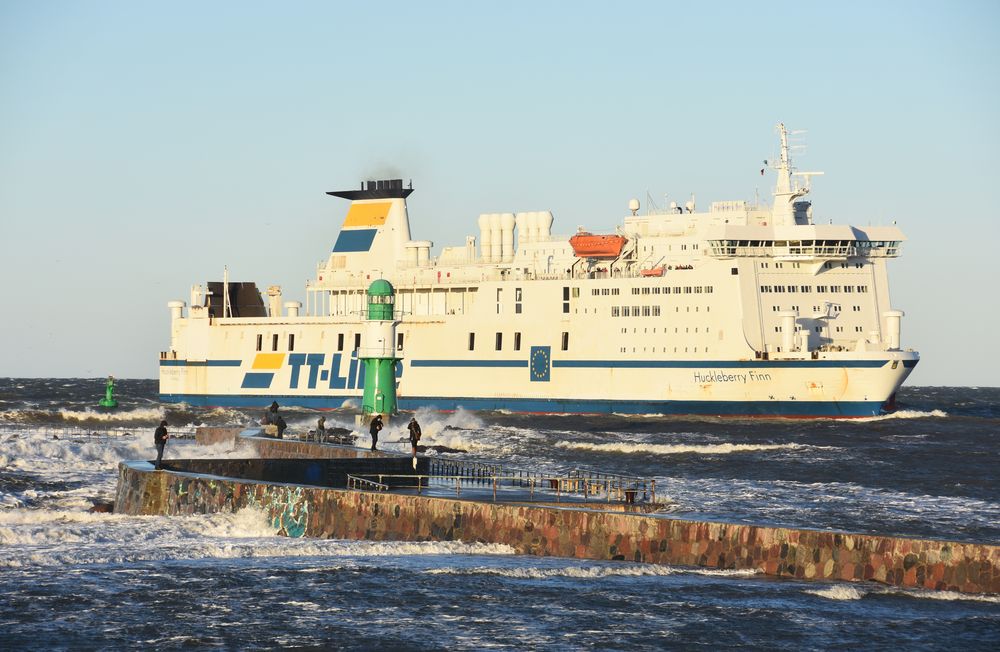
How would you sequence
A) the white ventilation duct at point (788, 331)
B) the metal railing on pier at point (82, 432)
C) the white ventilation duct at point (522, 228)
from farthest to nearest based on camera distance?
the white ventilation duct at point (522, 228)
the white ventilation duct at point (788, 331)
the metal railing on pier at point (82, 432)

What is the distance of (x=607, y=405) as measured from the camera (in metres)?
62.8

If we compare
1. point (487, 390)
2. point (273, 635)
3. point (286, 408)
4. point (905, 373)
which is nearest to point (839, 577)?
point (273, 635)

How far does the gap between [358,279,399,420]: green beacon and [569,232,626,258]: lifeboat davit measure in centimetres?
2682

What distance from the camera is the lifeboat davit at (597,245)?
64625mm

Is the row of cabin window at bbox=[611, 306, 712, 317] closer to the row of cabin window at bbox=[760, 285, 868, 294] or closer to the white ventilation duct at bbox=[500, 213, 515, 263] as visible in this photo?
the row of cabin window at bbox=[760, 285, 868, 294]

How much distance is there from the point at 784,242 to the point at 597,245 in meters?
9.34

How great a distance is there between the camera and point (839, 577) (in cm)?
1933

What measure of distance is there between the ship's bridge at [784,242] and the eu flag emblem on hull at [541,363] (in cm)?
969

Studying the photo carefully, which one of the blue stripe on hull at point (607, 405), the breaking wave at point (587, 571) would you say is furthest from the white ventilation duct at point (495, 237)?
the breaking wave at point (587, 571)

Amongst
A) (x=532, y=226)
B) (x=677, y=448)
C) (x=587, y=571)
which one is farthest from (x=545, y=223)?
(x=587, y=571)

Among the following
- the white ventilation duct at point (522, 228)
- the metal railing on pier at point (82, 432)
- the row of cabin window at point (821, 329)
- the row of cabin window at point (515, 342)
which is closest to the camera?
the metal railing on pier at point (82, 432)

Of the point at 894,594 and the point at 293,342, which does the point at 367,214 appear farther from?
the point at 894,594

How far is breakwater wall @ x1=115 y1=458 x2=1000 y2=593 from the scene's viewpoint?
18.9 meters

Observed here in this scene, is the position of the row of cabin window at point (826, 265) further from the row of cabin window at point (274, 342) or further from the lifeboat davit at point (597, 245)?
the row of cabin window at point (274, 342)
